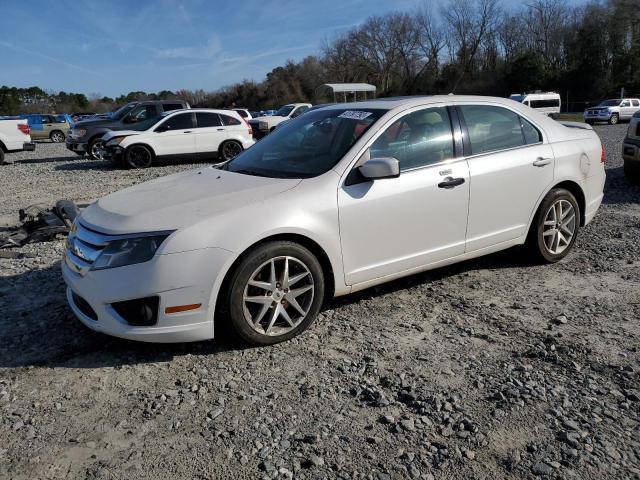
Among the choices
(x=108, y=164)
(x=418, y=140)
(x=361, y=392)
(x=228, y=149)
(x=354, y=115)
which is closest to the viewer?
(x=361, y=392)

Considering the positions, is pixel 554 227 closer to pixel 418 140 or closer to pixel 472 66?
pixel 418 140

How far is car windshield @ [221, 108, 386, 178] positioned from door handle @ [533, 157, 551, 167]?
1.58 metres

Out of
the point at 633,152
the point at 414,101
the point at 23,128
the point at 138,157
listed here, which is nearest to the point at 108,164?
the point at 138,157

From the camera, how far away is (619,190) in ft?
28.7

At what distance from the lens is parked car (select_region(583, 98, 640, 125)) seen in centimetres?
3334

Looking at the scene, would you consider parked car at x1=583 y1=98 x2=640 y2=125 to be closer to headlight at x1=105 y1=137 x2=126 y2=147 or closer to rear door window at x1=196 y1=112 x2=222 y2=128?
rear door window at x1=196 y1=112 x2=222 y2=128

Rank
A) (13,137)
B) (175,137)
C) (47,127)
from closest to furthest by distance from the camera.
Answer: (175,137)
(13,137)
(47,127)

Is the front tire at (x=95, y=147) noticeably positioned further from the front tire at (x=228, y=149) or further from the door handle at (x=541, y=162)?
the door handle at (x=541, y=162)

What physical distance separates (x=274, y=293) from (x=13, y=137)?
17752mm

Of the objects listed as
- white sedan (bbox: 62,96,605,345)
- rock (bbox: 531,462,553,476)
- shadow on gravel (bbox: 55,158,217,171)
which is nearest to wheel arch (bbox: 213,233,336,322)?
white sedan (bbox: 62,96,605,345)

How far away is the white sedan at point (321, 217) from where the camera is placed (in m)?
3.21

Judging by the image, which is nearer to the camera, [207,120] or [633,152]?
[633,152]

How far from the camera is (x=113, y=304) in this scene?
3.20 meters

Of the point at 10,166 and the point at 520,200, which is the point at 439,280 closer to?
the point at 520,200
